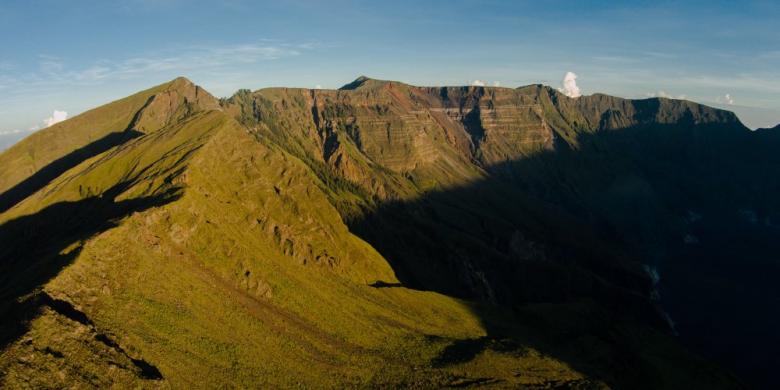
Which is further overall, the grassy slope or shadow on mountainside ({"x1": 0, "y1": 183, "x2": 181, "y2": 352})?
shadow on mountainside ({"x1": 0, "y1": 183, "x2": 181, "y2": 352})

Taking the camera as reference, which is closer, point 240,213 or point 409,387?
point 409,387

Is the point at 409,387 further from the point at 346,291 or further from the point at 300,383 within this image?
the point at 346,291

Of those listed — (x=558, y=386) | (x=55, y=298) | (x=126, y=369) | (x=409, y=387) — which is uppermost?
(x=55, y=298)

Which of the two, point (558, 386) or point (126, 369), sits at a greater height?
point (126, 369)

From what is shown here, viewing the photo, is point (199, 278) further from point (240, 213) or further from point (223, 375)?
point (240, 213)

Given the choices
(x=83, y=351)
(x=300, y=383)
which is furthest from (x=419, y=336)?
(x=83, y=351)

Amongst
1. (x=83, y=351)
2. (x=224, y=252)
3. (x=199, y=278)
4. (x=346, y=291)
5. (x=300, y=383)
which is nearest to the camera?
(x=83, y=351)

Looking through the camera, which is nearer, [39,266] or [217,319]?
[39,266]

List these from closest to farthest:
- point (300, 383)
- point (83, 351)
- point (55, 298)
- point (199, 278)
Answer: point (83, 351)
point (55, 298)
point (300, 383)
point (199, 278)

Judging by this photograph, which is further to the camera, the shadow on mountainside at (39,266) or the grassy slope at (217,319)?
the shadow on mountainside at (39,266)

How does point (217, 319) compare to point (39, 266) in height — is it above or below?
below
